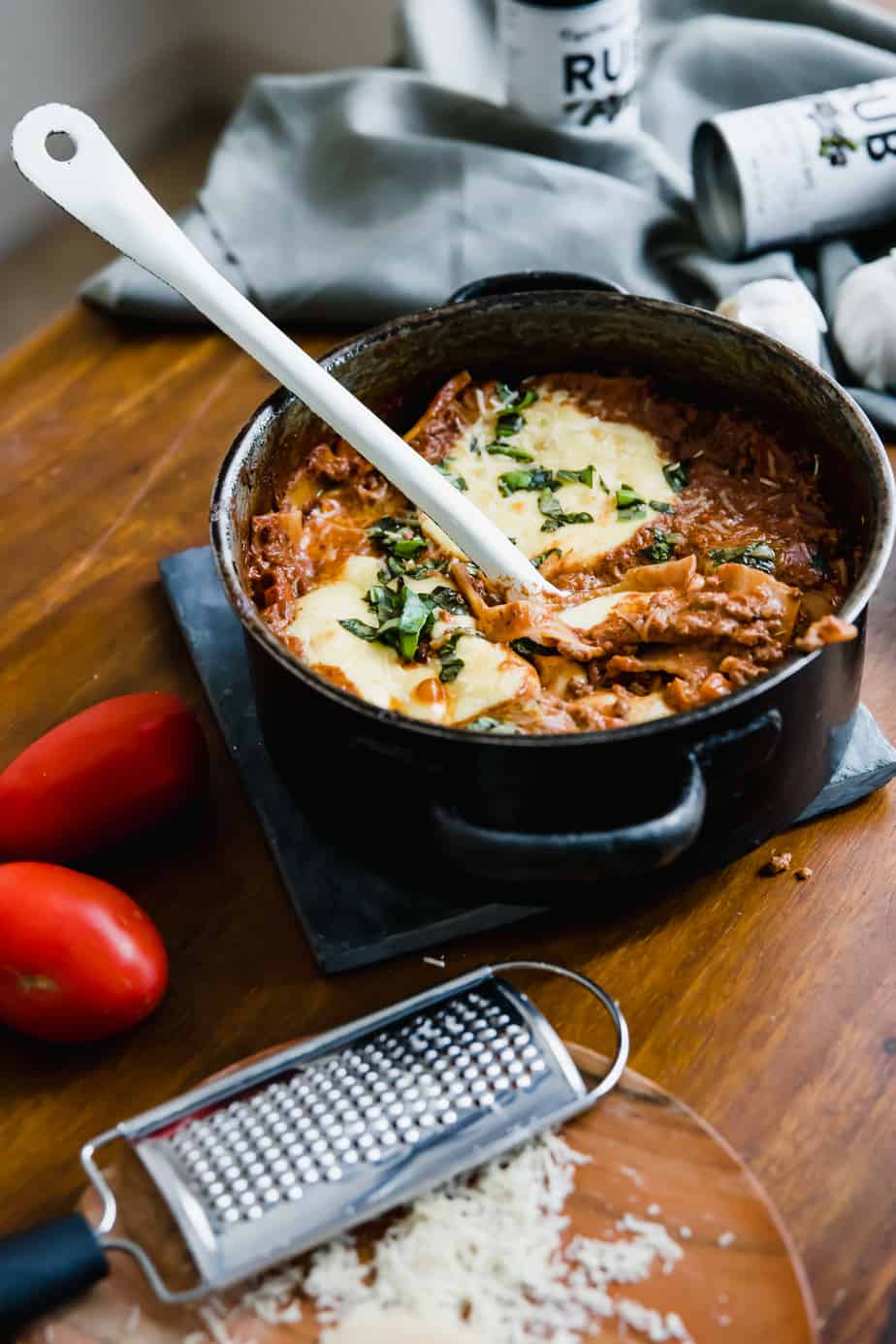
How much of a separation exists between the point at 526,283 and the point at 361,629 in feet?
A: 2.00

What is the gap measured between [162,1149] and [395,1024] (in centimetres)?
24

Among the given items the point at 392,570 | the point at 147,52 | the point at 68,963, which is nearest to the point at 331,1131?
the point at 68,963

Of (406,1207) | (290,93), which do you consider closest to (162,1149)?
(406,1207)

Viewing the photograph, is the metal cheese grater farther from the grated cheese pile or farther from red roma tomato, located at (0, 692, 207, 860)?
red roma tomato, located at (0, 692, 207, 860)

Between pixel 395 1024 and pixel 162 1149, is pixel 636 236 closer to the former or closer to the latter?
pixel 395 1024

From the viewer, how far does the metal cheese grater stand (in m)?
1.20

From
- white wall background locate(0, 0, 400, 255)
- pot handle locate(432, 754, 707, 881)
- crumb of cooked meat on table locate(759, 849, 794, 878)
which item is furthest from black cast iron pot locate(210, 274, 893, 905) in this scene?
white wall background locate(0, 0, 400, 255)

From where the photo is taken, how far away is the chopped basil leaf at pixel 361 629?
156cm

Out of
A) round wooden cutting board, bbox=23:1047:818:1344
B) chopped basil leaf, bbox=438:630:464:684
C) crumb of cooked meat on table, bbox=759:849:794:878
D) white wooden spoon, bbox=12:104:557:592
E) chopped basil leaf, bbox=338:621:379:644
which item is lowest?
crumb of cooked meat on table, bbox=759:849:794:878

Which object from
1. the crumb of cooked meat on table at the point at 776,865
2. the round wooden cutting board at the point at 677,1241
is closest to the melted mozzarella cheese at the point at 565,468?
the crumb of cooked meat on table at the point at 776,865

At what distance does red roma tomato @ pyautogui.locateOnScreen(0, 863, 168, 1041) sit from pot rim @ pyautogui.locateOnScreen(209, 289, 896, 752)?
32cm

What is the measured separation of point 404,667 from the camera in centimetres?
153

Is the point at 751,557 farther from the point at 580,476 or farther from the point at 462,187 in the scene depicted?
the point at 462,187

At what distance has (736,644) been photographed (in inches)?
58.4
